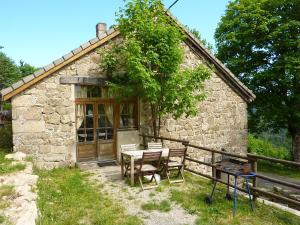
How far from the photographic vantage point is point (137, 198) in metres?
6.32

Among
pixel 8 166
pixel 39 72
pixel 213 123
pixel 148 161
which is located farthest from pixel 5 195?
pixel 213 123

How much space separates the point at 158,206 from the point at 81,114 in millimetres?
4479

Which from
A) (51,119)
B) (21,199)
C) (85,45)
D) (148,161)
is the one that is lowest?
(21,199)

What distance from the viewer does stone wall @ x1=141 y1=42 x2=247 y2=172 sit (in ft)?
35.0

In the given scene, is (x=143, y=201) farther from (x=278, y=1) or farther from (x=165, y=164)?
(x=278, y=1)

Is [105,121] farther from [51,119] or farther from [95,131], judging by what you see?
[51,119]

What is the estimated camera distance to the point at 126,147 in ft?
26.5

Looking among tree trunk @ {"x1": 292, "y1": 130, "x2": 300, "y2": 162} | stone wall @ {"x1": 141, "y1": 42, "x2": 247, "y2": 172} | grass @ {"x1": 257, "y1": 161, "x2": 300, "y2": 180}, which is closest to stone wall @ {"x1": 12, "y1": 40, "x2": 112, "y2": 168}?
stone wall @ {"x1": 141, "y1": 42, "x2": 247, "y2": 172}

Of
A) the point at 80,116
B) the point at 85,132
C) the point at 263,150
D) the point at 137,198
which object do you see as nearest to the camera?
the point at 137,198

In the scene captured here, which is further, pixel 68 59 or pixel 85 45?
pixel 85 45

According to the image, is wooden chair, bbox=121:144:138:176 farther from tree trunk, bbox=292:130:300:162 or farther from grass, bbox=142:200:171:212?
tree trunk, bbox=292:130:300:162

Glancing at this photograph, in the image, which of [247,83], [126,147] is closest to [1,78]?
[247,83]

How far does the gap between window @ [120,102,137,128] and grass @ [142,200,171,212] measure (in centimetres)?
426

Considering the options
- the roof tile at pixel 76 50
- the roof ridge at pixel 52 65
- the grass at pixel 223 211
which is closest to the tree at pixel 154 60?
the roof ridge at pixel 52 65
